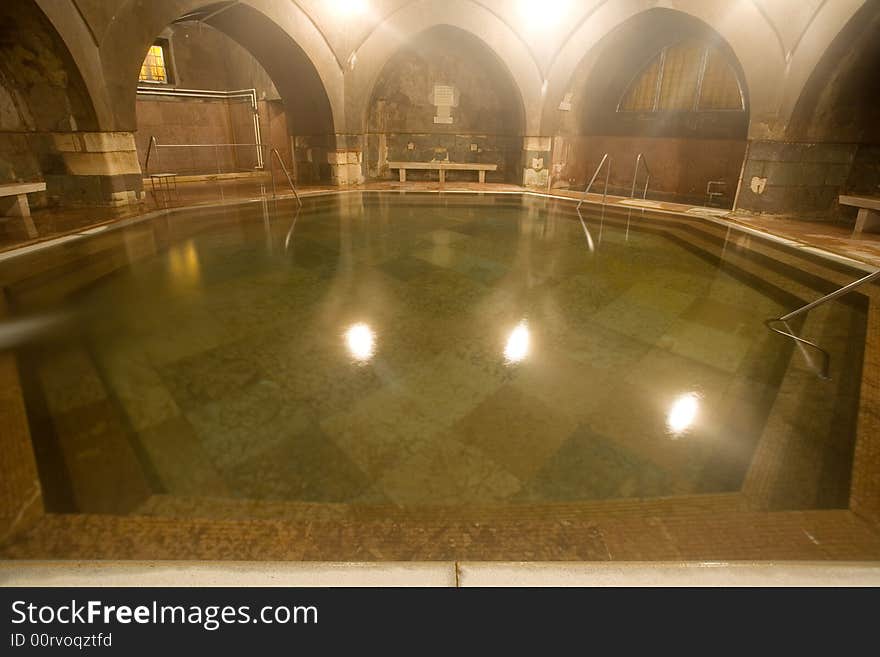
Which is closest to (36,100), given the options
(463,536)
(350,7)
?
(350,7)

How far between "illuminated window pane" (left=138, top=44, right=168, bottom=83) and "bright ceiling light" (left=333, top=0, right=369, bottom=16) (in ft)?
22.2

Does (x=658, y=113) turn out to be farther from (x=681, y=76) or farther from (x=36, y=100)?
(x=36, y=100)

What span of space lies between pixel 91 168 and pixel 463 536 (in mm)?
7907

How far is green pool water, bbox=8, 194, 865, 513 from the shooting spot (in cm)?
178

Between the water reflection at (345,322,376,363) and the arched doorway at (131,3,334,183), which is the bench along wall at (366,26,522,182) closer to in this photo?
the arched doorway at (131,3,334,183)

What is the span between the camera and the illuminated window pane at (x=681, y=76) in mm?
8812

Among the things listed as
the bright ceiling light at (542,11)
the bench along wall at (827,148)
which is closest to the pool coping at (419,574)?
the bench along wall at (827,148)

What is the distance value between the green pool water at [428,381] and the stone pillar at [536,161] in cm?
636

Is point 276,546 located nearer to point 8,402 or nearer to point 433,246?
point 8,402

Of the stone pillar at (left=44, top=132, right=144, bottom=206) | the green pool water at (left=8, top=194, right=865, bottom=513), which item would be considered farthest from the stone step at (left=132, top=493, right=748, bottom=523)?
the stone pillar at (left=44, top=132, right=144, bottom=206)

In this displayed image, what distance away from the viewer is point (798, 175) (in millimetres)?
6750

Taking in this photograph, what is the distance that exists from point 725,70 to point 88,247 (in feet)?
33.8

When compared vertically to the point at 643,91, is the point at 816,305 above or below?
below
